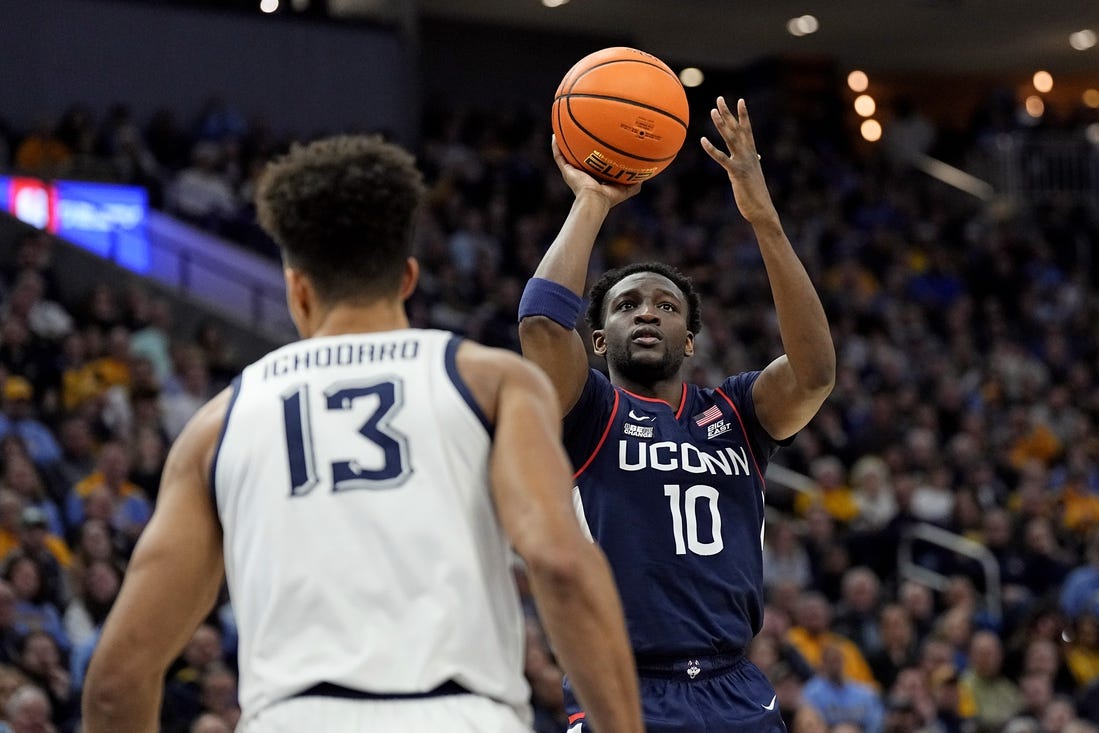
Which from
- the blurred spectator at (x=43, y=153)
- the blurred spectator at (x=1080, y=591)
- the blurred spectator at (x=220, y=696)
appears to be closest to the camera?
the blurred spectator at (x=220, y=696)

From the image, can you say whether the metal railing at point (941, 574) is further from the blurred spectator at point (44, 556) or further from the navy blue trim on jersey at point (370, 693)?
the navy blue trim on jersey at point (370, 693)

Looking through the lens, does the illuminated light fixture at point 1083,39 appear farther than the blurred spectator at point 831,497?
Yes

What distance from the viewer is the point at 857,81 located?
2555 centimetres

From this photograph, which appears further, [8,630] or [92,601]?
[92,601]

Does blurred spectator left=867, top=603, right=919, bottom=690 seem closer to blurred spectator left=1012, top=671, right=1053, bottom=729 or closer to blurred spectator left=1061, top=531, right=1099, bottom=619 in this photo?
blurred spectator left=1012, top=671, right=1053, bottom=729

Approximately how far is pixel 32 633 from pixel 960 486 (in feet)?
30.8

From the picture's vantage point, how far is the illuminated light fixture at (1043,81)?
84.9 ft

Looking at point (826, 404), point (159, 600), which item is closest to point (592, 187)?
point (159, 600)

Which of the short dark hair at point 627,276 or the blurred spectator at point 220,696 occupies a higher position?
the short dark hair at point 627,276

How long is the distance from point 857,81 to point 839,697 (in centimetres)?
1689

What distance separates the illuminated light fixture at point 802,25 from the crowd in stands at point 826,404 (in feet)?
4.66

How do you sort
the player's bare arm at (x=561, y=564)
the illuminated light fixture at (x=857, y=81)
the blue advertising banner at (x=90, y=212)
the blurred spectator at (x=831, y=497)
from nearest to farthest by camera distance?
1. the player's bare arm at (x=561, y=564)
2. the blurred spectator at (x=831, y=497)
3. the blue advertising banner at (x=90, y=212)
4. the illuminated light fixture at (x=857, y=81)

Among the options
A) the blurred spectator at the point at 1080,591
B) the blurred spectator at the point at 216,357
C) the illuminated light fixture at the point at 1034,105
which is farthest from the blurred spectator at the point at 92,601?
the illuminated light fixture at the point at 1034,105

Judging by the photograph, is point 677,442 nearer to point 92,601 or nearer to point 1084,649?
point 92,601
